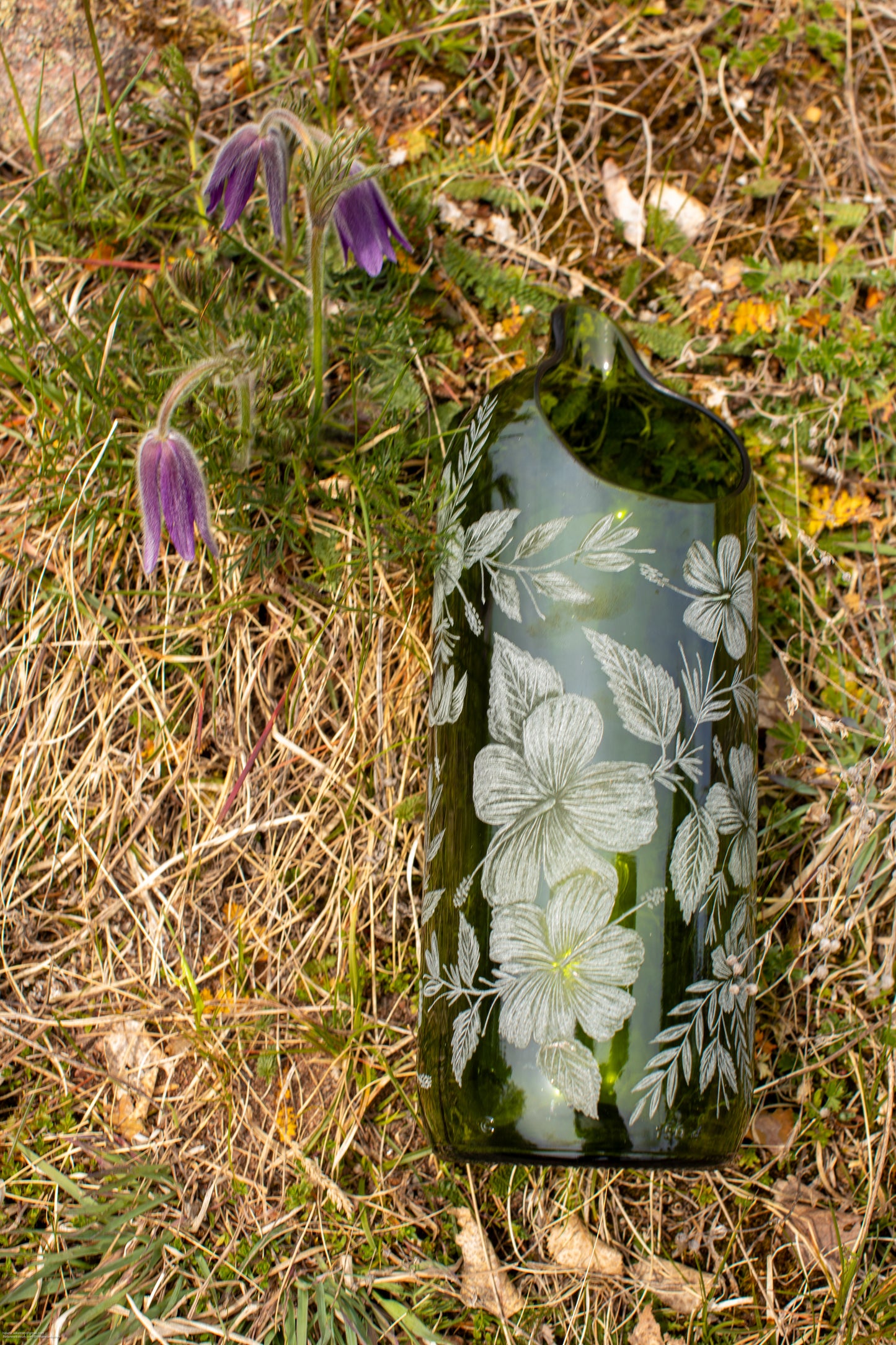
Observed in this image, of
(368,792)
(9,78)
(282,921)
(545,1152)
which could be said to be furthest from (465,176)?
(545,1152)

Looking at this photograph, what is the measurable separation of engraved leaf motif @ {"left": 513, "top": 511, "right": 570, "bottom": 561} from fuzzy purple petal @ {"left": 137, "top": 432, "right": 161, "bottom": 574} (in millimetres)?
567

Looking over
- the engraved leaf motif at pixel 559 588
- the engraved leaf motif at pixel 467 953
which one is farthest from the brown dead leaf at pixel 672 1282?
the engraved leaf motif at pixel 559 588

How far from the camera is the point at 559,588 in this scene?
1.39 meters

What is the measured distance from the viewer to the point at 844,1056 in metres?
1.83

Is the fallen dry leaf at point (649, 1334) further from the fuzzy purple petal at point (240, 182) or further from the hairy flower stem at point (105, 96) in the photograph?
the hairy flower stem at point (105, 96)

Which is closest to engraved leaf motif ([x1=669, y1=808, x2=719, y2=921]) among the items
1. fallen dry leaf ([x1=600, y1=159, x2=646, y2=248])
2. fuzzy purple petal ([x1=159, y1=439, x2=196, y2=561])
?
fuzzy purple petal ([x1=159, y1=439, x2=196, y2=561])

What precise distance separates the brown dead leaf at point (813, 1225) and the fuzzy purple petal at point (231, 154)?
208 cm

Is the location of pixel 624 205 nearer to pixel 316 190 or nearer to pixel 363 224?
pixel 363 224

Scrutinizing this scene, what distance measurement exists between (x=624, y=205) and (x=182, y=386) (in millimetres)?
1161

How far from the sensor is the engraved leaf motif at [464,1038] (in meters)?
1.41

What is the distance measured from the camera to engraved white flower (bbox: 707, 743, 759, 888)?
1426 mm

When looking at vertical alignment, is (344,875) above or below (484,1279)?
above

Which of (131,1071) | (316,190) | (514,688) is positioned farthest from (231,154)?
(131,1071)

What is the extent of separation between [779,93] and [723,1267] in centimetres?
246
